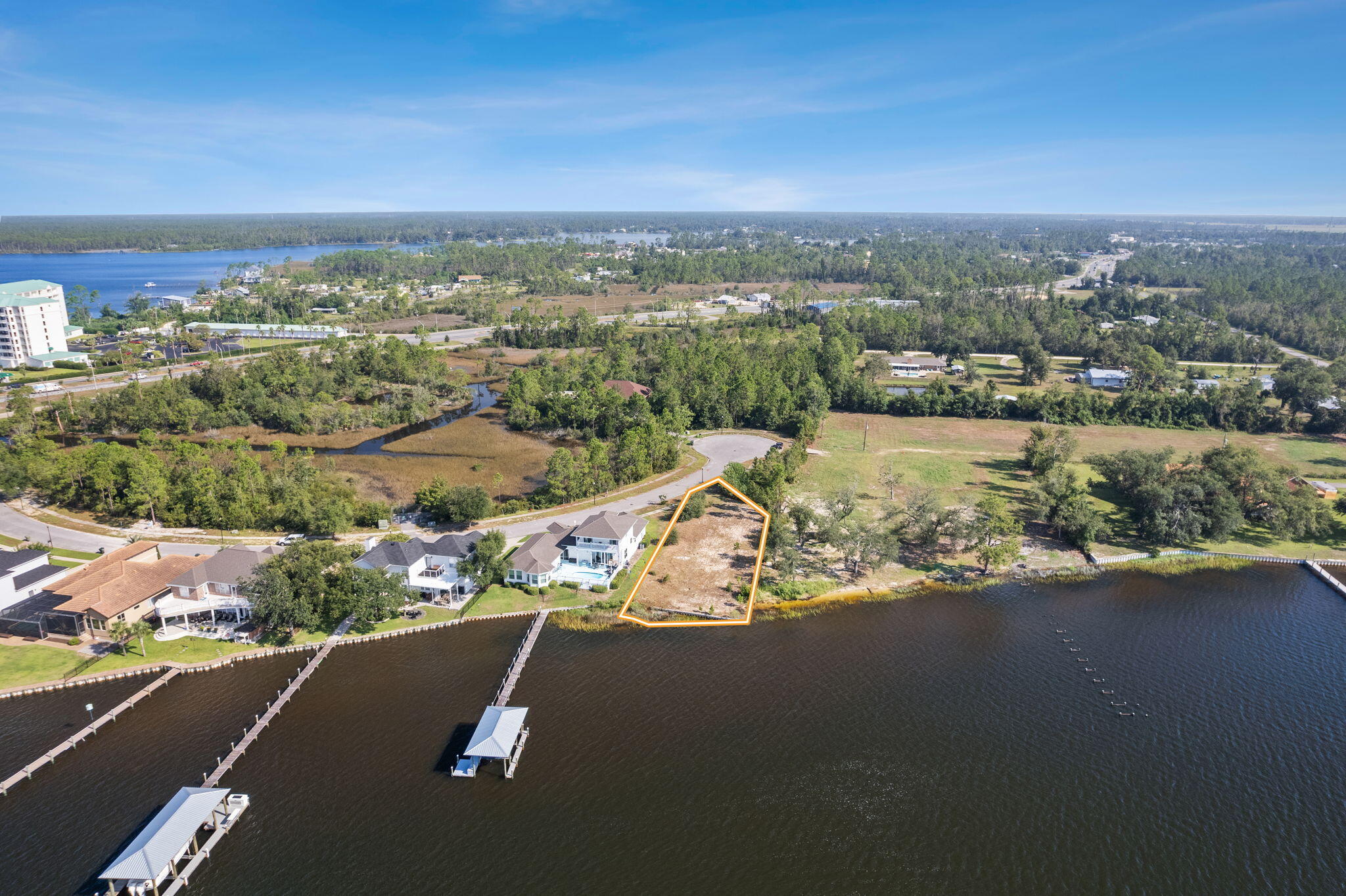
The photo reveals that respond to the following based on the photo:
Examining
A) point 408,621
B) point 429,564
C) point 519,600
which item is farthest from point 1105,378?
point 408,621

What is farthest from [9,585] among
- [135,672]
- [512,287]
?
[512,287]

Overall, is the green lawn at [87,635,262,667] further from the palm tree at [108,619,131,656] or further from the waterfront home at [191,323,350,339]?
the waterfront home at [191,323,350,339]

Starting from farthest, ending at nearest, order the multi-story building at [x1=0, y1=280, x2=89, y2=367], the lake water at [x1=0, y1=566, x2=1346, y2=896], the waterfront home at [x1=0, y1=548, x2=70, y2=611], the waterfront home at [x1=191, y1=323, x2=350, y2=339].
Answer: the waterfront home at [x1=191, y1=323, x2=350, y2=339] < the multi-story building at [x1=0, y1=280, x2=89, y2=367] < the waterfront home at [x1=0, y1=548, x2=70, y2=611] < the lake water at [x1=0, y1=566, x2=1346, y2=896]

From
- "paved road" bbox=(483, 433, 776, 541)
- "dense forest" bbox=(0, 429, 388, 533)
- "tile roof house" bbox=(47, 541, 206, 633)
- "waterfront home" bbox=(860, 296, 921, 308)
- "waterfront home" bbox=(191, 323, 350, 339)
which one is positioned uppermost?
"waterfront home" bbox=(860, 296, 921, 308)

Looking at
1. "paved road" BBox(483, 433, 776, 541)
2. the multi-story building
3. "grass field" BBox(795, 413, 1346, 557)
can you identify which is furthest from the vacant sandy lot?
the multi-story building

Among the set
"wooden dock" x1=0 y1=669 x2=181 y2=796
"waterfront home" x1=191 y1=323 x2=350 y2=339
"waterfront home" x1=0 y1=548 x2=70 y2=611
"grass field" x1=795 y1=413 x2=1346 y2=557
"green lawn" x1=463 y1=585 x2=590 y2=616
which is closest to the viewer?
"wooden dock" x1=0 y1=669 x2=181 y2=796

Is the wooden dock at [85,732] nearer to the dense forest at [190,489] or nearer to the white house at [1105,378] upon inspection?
the dense forest at [190,489]

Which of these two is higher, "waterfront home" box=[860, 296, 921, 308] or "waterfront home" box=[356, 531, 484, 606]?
"waterfront home" box=[860, 296, 921, 308]
